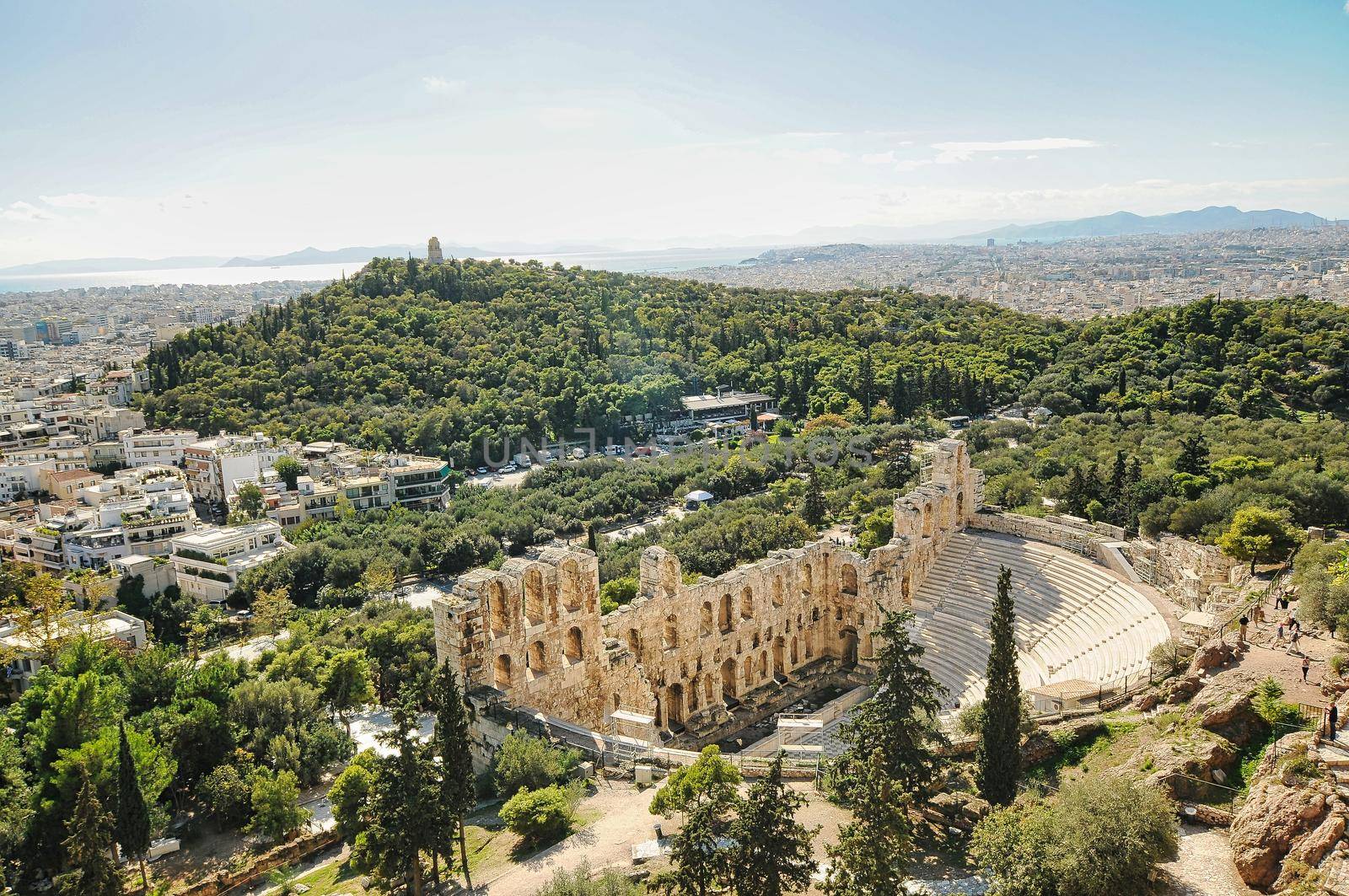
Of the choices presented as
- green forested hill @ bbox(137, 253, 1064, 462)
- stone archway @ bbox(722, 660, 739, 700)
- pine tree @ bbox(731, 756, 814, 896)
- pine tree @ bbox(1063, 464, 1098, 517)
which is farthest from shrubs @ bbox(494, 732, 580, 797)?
green forested hill @ bbox(137, 253, 1064, 462)

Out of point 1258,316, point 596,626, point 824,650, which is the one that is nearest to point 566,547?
point 596,626

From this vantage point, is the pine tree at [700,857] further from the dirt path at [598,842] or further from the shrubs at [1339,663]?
the shrubs at [1339,663]

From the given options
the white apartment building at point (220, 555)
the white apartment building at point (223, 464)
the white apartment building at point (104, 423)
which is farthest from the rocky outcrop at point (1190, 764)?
the white apartment building at point (104, 423)

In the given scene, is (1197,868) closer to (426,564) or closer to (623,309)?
(426,564)

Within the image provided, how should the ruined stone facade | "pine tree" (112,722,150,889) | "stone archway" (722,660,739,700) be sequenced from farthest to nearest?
"stone archway" (722,660,739,700)
the ruined stone facade
"pine tree" (112,722,150,889)

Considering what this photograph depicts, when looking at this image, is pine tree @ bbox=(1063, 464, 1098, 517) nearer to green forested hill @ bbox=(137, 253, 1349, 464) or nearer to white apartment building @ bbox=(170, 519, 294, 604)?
green forested hill @ bbox=(137, 253, 1349, 464)

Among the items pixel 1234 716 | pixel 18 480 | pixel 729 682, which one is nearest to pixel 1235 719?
pixel 1234 716
